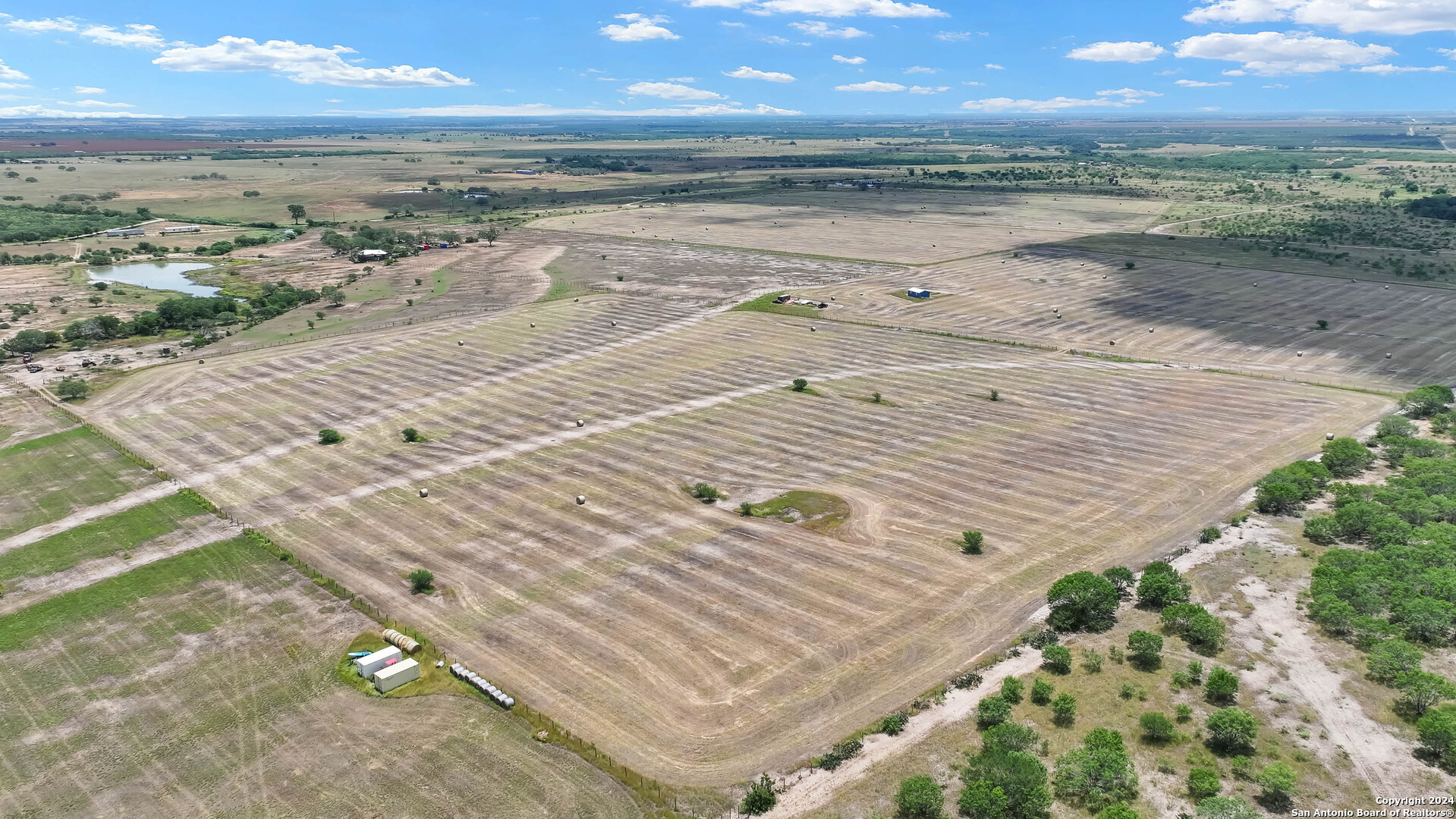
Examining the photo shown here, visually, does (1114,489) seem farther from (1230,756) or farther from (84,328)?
(84,328)

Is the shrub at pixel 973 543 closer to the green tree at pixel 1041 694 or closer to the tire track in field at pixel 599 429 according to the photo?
the green tree at pixel 1041 694

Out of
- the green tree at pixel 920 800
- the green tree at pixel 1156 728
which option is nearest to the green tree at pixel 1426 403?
the green tree at pixel 1156 728

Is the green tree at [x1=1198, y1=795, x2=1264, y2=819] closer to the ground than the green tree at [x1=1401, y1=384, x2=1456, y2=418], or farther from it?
closer to the ground

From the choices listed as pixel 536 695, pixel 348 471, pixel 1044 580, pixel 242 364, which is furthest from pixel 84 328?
pixel 1044 580

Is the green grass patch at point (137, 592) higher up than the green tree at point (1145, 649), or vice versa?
the green tree at point (1145, 649)

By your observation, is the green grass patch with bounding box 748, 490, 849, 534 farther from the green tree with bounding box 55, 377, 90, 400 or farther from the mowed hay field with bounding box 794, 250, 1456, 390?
the green tree with bounding box 55, 377, 90, 400

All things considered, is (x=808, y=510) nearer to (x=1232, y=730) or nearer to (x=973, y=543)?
(x=973, y=543)

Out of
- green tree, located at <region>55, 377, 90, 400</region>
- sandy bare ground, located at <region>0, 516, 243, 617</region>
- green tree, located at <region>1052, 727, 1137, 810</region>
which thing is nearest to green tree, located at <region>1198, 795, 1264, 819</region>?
green tree, located at <region>1052, 727, 1137, 810</region>
